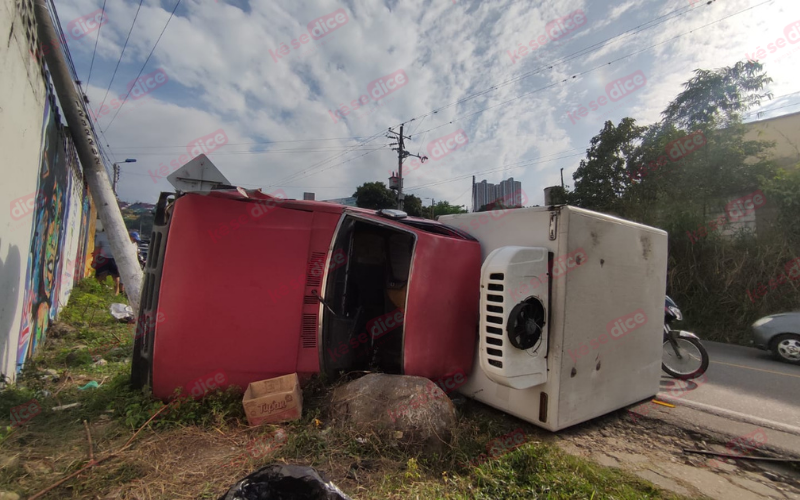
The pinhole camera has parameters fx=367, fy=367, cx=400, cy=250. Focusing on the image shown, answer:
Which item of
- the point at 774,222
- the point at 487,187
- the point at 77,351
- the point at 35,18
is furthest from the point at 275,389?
the point at 487,187

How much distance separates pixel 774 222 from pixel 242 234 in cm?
1174

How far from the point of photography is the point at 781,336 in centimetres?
613

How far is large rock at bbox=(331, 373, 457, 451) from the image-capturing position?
7.87ft

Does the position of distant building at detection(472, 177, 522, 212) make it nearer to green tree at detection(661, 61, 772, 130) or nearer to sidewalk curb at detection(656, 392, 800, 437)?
green tree at detection(661, 61, 772, 130)

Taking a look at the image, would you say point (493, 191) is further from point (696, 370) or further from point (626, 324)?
point (626, 324)

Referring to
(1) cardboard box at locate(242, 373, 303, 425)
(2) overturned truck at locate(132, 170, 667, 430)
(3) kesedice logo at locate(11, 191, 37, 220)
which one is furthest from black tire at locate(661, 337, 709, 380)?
(3) kesedice logo at locate(11, 191, 37, 220)

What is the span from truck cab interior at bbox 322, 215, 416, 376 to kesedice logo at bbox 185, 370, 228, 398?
794mm

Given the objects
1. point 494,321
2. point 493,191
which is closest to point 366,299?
point 494,321

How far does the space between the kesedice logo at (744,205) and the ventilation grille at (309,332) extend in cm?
1125

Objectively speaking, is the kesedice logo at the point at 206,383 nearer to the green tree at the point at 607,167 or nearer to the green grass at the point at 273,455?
the green grass at the point at 273,455

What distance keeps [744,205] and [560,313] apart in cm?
1039

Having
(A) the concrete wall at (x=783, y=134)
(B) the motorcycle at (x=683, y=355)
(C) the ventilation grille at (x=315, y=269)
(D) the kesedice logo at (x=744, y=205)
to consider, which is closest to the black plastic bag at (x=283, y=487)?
(C) the ventilation grille at (x=315, y=269)

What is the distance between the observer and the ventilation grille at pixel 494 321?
2.53 meters

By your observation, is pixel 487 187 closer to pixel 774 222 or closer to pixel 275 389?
pixel 774 222
